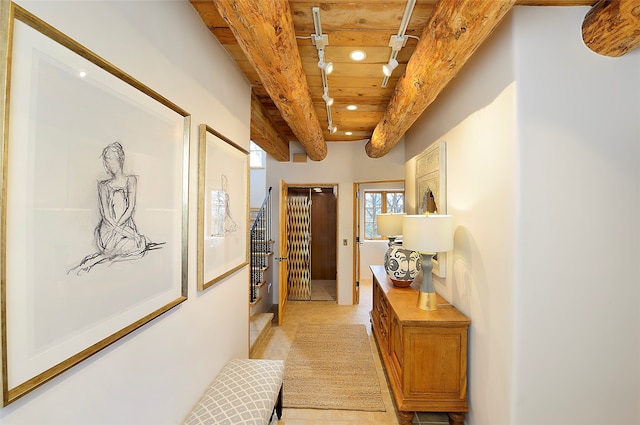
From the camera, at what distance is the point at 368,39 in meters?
1.81

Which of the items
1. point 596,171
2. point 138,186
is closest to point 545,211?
point 596,171

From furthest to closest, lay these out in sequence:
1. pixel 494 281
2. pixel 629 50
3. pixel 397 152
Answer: pixel 397 152 < pixel 494 281 < pixel 629 50

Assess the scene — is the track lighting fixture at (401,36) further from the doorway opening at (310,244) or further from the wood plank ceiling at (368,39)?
the doorway opening at (310,244)

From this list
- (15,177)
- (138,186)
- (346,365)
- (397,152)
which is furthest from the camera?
(397,152)

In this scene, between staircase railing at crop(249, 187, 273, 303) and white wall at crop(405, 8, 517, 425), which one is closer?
white wall at crop(405, 8, 517, 425)

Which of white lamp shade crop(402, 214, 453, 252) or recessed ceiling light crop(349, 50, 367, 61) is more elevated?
recessed ceiling light crop(349, 50, 367, 61)

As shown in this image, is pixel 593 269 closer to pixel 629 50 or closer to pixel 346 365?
pixel 629 50

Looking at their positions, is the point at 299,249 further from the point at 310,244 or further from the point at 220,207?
the point at 220,207

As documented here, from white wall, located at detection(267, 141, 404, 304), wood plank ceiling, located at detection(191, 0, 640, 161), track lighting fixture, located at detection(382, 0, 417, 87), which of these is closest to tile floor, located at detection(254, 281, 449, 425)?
white wall, located at detection(267, 141, 404, 304)

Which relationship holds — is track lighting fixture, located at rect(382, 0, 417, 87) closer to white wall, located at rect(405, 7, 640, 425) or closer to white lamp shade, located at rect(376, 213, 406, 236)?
white wall, located at rect(405, 7, 640, 425)

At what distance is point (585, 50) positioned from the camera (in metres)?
1.43

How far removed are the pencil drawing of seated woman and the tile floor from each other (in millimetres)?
1752

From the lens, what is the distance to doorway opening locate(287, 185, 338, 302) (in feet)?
16.5

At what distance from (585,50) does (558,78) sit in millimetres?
211
